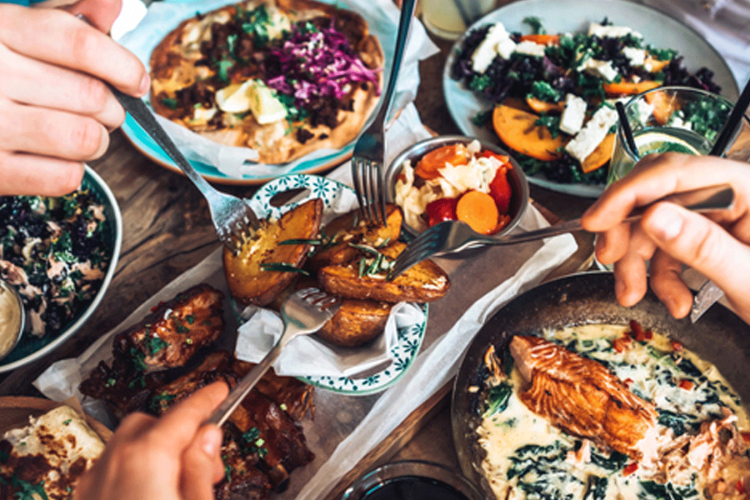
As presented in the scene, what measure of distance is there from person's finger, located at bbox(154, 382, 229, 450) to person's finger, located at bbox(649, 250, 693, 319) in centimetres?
140

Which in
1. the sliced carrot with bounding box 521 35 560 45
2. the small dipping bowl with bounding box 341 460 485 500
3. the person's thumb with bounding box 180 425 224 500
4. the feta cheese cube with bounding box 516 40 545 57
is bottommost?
the small dipping bowl with bounding box 341 460 485 500

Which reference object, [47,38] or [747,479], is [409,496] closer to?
[747,479]

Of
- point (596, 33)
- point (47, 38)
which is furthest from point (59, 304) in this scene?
point (596, 33)

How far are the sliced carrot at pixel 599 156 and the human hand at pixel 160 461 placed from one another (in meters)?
2.02

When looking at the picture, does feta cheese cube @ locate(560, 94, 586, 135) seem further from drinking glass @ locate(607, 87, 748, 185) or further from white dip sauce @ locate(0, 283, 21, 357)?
white dip sauce @ locate(0, 283, 21, 357)

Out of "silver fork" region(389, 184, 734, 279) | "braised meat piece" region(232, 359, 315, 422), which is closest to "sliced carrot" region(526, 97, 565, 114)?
"silver fork" region(389, 184, 734, 279)

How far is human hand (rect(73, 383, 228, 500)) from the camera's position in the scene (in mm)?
907

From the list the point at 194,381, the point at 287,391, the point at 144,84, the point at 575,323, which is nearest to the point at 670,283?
the point at 575,323

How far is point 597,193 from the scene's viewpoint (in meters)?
2.34

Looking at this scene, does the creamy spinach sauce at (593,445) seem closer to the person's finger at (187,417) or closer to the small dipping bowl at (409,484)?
the small dipping bowl at (409,484)

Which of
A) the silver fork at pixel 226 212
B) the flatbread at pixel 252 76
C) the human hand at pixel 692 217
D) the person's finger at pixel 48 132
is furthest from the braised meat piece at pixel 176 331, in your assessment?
the human hand at pixel 692 217

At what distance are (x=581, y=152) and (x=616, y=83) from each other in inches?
20.8

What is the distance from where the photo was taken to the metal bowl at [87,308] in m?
1.93

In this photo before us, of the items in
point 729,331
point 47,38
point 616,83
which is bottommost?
point 729,331
